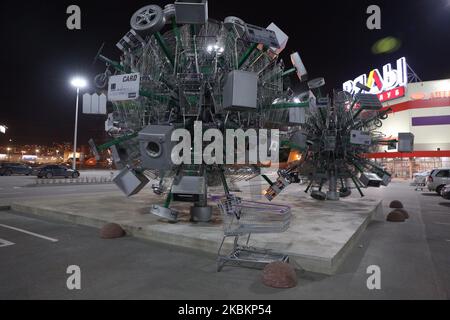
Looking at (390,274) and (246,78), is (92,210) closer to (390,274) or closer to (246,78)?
(246,78)

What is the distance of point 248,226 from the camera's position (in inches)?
223

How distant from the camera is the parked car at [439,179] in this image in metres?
21.6

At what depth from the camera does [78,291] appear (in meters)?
4.64

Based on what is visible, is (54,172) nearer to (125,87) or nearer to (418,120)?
(125,87)

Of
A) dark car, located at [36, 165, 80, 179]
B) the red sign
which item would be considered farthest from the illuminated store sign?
dark car, located at [36, 165, 80, 179]

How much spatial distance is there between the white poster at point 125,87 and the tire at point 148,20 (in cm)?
109

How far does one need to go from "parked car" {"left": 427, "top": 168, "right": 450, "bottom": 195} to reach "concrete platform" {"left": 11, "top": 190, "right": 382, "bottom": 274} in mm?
12023

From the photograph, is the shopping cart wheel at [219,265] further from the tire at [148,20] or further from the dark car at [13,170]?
the dark car at [13,170]

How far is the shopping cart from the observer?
5602mm

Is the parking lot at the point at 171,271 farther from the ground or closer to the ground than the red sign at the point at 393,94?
closer to the ground

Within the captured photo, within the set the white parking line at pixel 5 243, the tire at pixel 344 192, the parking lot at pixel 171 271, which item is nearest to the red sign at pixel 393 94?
the tire at pixel 344 192

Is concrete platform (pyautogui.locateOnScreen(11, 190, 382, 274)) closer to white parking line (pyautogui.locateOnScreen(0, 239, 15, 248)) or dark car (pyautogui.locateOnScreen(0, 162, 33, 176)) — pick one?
Result: white parking line (pyautogui.locateOnScreen(0, 239, 15, 248))
